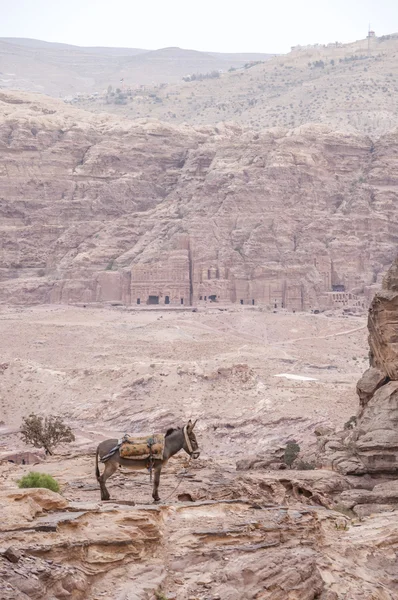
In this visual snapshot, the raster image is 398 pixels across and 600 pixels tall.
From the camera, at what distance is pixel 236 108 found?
192 metres

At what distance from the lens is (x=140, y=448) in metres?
18.9

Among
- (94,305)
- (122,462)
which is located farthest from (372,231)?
(122,462)

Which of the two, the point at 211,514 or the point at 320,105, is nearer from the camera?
the point at 211,514

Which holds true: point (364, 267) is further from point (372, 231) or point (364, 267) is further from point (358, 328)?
point (358, 328)

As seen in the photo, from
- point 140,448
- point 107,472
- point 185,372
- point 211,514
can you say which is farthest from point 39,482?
point 185,372

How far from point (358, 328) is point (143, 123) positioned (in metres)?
41.3

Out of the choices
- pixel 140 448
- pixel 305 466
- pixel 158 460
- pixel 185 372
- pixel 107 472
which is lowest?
pixel 185 372

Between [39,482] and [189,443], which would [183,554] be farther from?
[39,482]

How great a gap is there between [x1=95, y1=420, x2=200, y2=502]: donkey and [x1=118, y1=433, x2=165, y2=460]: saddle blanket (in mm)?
104

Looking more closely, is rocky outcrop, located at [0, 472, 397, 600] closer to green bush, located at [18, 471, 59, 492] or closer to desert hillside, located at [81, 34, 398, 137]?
green bush, located at [18, 471, 59, 492]

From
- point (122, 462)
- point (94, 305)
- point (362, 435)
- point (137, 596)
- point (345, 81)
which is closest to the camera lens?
point (137, 596)

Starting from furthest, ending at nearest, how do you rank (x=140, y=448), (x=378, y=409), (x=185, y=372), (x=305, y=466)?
1. (x=185, y=372)
2. (x=305, y=466)
3. (x=378, y=409)
4. (x=140, y=448)

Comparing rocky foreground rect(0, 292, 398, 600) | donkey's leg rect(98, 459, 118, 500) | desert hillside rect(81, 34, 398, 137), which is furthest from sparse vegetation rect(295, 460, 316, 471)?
desert hillside rect(81, 34, 398, 137)

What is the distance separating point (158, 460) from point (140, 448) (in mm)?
397
